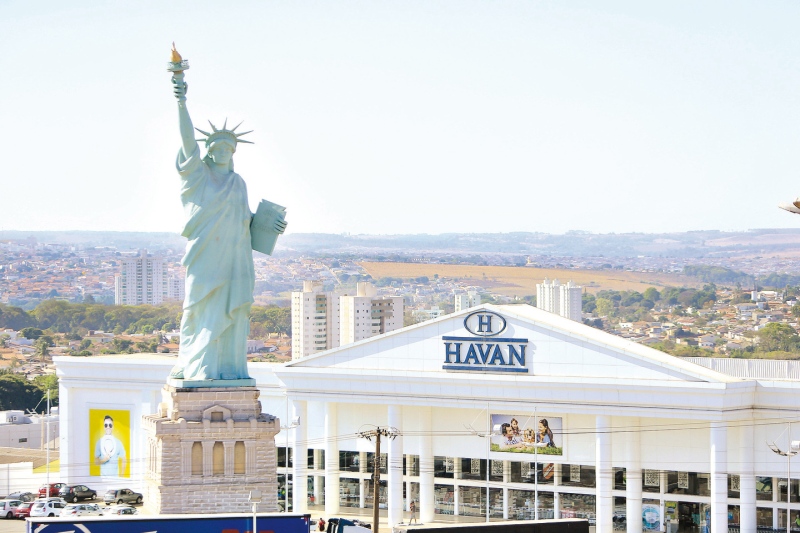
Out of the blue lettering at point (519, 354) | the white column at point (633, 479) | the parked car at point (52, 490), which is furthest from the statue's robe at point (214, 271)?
the parked car at point (52, 490)

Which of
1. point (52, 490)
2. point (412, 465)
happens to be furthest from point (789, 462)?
point (52, 490)

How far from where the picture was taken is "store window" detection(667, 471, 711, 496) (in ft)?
185

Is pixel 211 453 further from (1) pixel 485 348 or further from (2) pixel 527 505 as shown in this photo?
(2) pixel 527 505

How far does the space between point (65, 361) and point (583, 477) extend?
75.4 ft

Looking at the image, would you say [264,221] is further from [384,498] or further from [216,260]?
[384,498]

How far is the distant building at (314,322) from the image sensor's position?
17475cm

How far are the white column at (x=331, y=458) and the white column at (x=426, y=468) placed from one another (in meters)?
3.65

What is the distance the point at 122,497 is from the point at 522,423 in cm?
1618

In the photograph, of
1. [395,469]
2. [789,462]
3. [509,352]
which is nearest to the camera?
[789,462]

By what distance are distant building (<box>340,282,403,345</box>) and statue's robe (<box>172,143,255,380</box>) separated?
123 metres

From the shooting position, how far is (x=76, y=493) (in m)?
63.2

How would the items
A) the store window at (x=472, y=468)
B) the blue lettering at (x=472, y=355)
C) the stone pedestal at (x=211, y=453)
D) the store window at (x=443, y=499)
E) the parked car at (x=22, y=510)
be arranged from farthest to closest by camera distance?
1. the store window at (x=443, y=499)
2. the store window at (x=472, y=468)
3. the blue lettering at (x=472, y=355)
4. the parked car at (x=22, y=510)
5. the stone pedestal at (x=211, y=453)

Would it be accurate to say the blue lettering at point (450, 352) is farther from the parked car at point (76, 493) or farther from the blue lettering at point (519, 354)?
the parked car at point (76, 493)

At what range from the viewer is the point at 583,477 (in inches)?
2324
